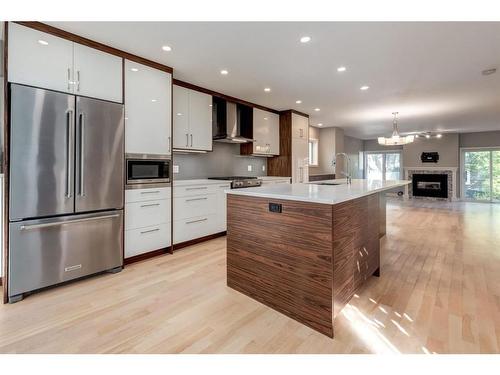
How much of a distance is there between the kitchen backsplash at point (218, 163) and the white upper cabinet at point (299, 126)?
95cm

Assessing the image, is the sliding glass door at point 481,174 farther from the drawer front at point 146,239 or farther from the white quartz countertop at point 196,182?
the drawer front at point 146,239

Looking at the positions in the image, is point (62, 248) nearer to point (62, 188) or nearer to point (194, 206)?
point (62, 188)

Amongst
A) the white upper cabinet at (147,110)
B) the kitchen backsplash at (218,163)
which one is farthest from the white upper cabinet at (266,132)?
the white upper cabinet at (147,110)

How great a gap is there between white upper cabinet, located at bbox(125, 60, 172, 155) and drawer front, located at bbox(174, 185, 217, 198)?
0.54m

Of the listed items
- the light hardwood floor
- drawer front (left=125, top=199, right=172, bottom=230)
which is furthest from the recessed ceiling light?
drawer front (left=125, top=199, right=172, bottom=230)

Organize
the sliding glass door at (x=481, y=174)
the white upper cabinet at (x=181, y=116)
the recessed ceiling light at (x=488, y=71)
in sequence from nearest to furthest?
the recessed ceiling light at (x=488, y=71)
the white upper cabinet at (x=181, y=116)
the sliding glass door at (x=481, y=174)

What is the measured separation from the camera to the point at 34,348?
1.62m

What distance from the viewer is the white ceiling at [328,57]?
7.91ft

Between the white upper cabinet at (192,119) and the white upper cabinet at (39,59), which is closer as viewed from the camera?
the white upper cabinet at (39,59)

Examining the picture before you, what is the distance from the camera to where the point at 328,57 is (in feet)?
9.90

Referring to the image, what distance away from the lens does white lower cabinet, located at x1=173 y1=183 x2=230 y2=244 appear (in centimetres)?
359

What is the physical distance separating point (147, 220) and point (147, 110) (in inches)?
51.4

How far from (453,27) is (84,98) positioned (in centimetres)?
348
